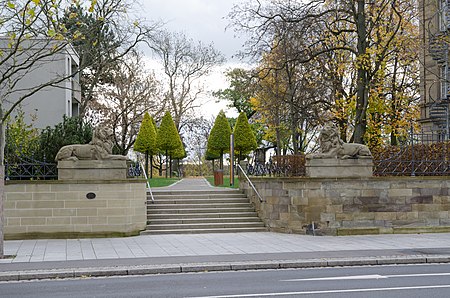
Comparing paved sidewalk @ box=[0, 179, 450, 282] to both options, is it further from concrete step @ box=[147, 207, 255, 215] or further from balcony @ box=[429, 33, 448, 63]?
balcony @ box=[429, 33, 448, 63]

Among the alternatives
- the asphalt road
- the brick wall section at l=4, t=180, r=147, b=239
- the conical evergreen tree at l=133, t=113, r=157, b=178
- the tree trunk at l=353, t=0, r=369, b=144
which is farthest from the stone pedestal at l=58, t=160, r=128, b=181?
the conical evergreen tree at l=133, t=113, r=157, b=178

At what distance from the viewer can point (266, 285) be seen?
1130 centimetres

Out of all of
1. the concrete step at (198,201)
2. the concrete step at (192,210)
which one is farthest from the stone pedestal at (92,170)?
the concrete step at (198,201)

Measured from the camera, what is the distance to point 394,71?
36688 millimetres


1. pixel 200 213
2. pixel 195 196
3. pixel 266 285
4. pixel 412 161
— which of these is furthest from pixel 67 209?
pixel 412 161

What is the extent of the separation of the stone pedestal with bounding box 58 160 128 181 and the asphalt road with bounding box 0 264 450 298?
8.04m

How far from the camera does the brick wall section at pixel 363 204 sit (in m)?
20.4

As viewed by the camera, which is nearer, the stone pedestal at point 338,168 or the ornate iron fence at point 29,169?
the ornate iron fence at point 29,169

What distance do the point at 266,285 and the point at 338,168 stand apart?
1003 cm

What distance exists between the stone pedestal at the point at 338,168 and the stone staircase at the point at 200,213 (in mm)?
2862

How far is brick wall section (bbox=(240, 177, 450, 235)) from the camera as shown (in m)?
20.4

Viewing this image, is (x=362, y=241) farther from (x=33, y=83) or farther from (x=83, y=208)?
(x=33, y=83)

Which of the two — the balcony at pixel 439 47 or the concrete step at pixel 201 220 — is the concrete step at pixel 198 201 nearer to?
the concrete step at pixel 201 220

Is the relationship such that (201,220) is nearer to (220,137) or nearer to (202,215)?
(202,215)
